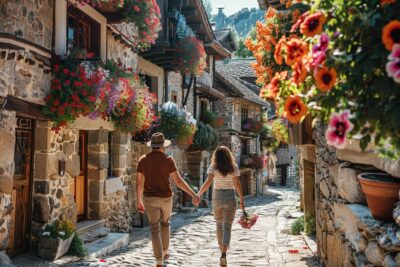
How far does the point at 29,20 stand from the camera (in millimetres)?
6102

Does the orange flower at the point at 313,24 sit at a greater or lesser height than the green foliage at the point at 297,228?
greater

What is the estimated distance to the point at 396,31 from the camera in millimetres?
1597

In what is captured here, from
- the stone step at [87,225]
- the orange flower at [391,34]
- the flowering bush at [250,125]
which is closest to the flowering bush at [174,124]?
the stone step at [87,225]

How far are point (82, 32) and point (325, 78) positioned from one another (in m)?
7.02

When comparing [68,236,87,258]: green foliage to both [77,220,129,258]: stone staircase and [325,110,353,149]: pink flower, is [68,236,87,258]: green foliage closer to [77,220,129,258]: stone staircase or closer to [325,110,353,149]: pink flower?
[77,220,129,258]: stone staircase

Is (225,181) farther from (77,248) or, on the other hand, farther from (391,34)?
(391,34)

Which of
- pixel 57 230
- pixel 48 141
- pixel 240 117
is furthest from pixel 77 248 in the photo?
pixel 240 117

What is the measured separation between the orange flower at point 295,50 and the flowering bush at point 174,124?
32.0ft

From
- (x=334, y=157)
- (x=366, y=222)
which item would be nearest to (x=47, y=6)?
(x=334, y=157)

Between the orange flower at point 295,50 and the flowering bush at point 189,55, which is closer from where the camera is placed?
the orange flower at point 295,50

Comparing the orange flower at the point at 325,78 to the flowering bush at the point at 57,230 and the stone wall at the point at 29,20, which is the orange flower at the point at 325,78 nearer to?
the stone wall at the point at 29,20

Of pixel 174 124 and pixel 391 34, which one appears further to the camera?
pixel 174 124

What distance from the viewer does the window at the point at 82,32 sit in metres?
7.60

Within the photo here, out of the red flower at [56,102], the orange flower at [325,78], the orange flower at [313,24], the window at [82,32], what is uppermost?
the window at [82,32]
